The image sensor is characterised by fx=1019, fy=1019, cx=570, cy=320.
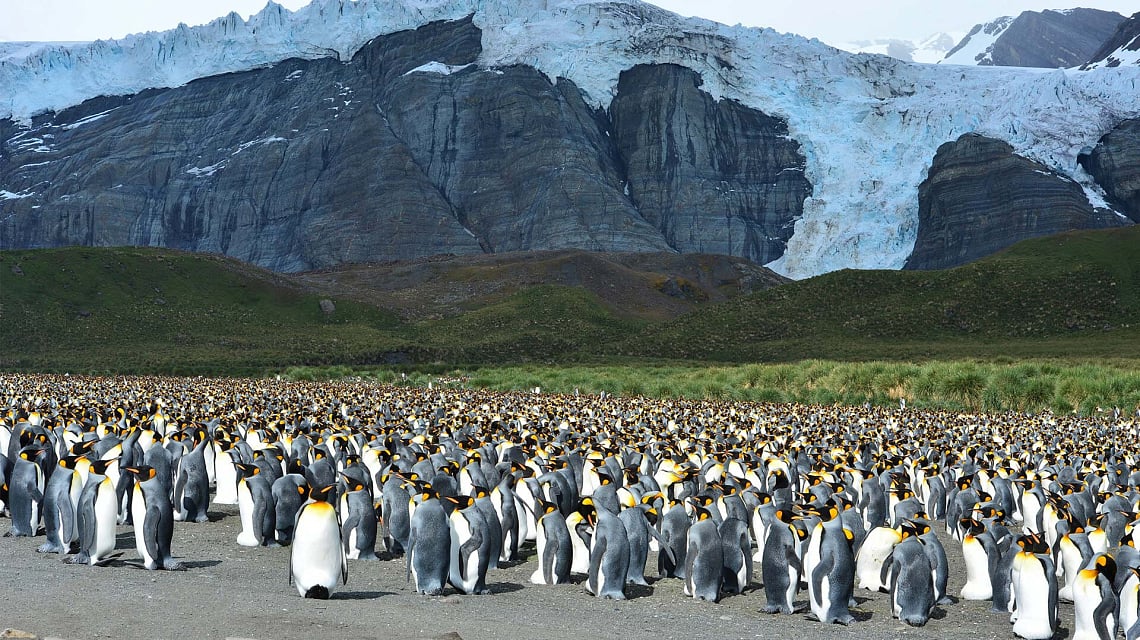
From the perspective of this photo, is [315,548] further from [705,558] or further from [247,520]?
[705,558]

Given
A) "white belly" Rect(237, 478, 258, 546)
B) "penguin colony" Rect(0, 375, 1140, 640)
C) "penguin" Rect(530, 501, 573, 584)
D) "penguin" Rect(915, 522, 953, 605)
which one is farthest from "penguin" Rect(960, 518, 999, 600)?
"white belly" Rect(237, 478, 258, 546)

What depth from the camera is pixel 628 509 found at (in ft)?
28.8

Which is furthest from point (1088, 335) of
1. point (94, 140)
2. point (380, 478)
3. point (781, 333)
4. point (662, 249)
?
point (94, 140)

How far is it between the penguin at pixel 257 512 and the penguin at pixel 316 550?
2037 mm

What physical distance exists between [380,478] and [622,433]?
6489 mm

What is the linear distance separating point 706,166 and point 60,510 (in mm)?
120367

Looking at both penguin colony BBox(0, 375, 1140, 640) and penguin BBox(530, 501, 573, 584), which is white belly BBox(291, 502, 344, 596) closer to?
penguin colony BBox(0, 375, 1140, 640)

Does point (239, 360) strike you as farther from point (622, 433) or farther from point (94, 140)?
point (94, 140)

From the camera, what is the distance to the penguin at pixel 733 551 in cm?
864

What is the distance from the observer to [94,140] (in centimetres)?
12875

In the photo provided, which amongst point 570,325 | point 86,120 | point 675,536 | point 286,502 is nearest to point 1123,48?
point 570,325

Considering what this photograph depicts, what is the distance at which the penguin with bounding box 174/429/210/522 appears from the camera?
36.9ft

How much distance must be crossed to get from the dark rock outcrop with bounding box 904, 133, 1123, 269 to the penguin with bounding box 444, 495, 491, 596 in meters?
110

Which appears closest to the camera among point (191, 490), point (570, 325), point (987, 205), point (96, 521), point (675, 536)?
point (96, 521)
